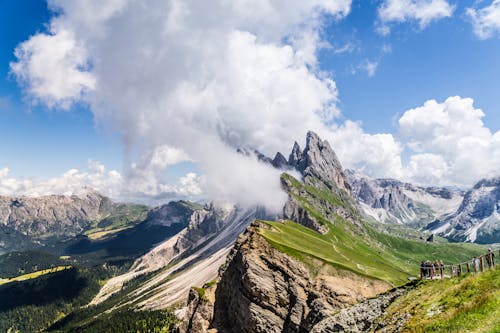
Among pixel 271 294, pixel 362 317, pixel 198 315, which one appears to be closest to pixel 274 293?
pixel 271 294

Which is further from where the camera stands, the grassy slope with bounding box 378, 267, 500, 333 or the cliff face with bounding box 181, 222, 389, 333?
the cliff face with bounding box 181, 222, 389, 333

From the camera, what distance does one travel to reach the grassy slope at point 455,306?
23438 mm

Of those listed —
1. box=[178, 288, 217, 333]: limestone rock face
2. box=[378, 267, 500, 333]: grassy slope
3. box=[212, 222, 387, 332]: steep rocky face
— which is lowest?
box=[178, 288, 217, 333]: limestone rock face

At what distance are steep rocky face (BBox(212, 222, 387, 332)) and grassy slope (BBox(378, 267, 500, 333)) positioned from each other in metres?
45.3

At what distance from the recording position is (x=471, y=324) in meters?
23.1

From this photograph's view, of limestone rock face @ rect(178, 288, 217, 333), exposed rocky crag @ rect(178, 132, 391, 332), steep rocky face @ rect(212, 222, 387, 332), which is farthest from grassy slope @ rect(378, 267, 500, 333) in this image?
limestone rock face @ rect(178, 288, 217, 333)

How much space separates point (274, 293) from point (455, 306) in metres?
69.1

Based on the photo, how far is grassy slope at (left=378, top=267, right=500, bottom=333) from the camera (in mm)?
23438

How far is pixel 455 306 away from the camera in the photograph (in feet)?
96.8

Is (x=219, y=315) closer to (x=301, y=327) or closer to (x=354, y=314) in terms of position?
(x=301, y=327)

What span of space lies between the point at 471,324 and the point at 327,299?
75.9 m

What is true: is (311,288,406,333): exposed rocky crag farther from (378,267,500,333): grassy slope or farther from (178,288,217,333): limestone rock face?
(178,288,217,333): limestone rock face

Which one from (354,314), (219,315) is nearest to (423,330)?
(354,314)

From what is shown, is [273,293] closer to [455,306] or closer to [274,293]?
[274,293]
